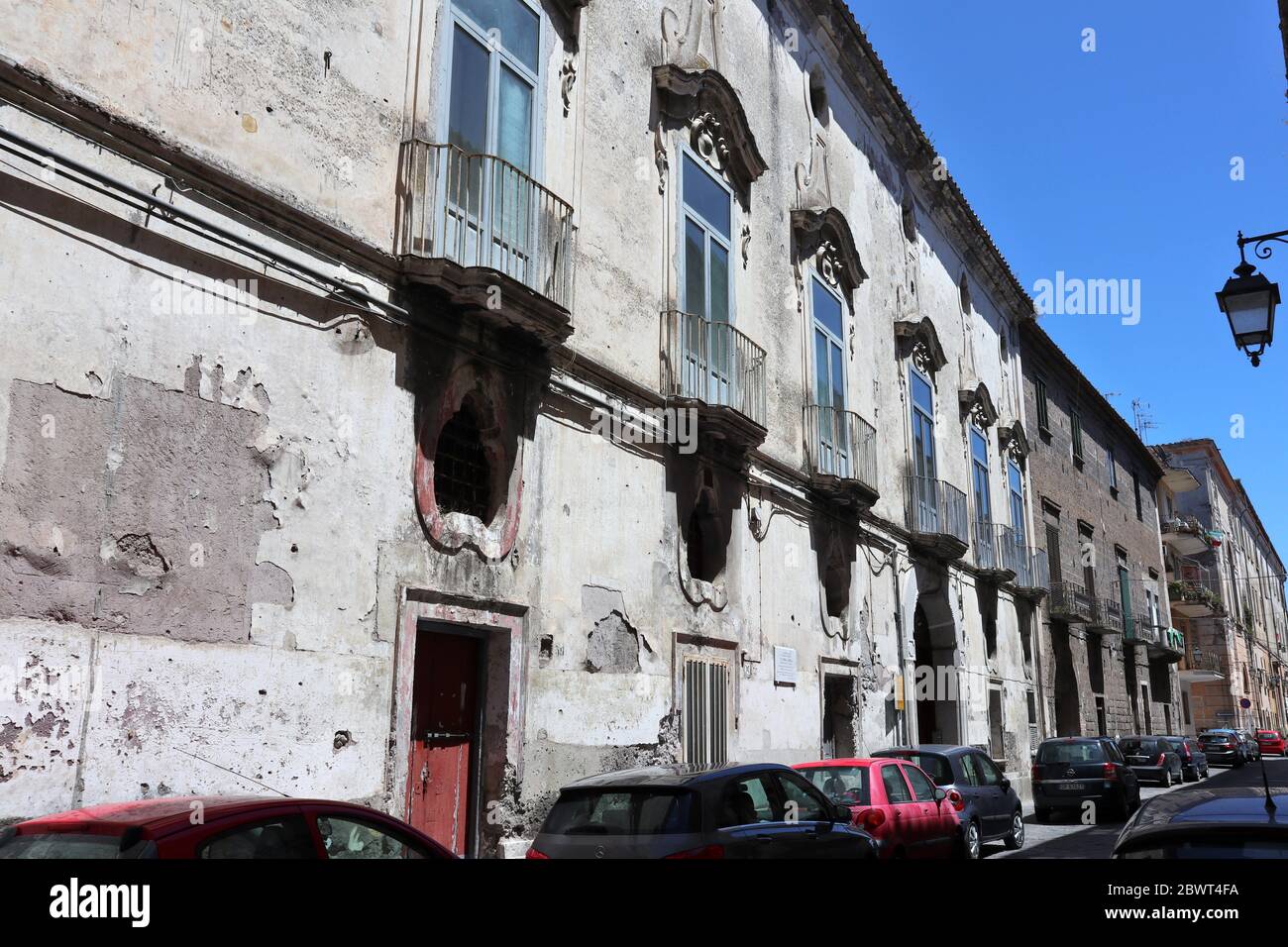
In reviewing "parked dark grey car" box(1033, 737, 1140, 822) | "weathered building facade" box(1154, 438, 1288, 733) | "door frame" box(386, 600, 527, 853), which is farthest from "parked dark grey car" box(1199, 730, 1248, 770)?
"door frame" box(386, 600, 527, 853)

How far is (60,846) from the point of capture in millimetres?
4254

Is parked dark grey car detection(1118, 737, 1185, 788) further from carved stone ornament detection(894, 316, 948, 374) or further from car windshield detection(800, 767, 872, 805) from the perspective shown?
car windshield detection(800, 767, 872, 805)

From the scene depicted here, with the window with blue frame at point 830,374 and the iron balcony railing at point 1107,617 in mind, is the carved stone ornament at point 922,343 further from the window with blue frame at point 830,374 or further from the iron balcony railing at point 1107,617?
the iron balcony railing at point 1107,617

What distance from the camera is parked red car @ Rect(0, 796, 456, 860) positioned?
4.11m

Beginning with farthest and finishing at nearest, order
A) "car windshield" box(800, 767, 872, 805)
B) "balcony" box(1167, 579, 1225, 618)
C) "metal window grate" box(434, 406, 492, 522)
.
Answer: "balcony" box(1167, 579, 1225, 618) → "car windshield" box(800, 767, 872, 805) → "metal window grate" box(434, 406, 492, 522)

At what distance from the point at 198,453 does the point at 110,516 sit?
75cm

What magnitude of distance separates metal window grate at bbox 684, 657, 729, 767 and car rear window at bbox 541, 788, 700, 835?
16.3 feet

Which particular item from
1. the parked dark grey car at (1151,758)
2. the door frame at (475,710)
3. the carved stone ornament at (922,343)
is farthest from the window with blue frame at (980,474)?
the door frame at (475,710)

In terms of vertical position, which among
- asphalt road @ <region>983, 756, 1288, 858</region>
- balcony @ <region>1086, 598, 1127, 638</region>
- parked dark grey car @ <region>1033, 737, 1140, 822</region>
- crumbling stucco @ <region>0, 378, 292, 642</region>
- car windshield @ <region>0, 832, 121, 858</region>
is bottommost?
asphalt road @ <region>983, 756, 1288, 858</region>

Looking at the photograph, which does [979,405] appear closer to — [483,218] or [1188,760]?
Answer: [1188,760]

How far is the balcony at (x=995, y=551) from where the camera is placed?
23.6 m
